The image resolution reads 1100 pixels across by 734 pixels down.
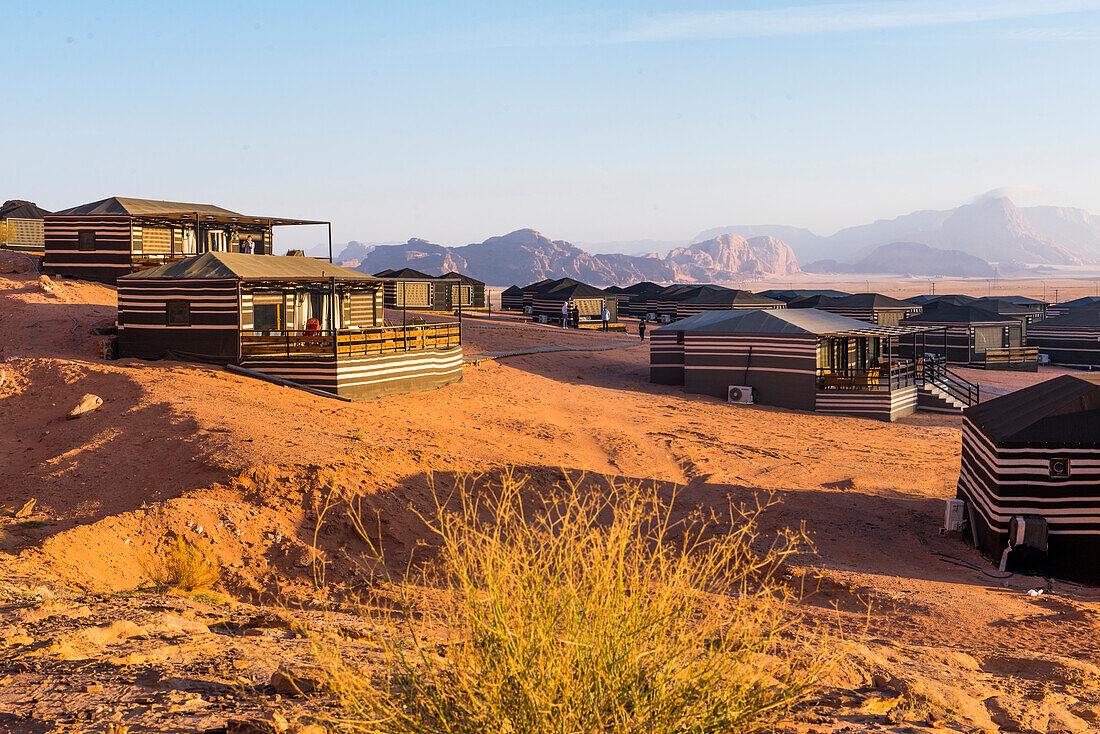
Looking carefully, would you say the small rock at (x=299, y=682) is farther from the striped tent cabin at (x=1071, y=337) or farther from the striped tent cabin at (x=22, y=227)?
the striped tent cabin at (x=1071, y=337)

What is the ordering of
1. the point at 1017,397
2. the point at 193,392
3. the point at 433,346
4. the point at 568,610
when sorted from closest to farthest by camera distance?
the point at 568,610
the point at 1017,397
the point at 193,392
the point at 433,346

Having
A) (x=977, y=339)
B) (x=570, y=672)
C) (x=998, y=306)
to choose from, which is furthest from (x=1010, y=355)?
(x=570, y=672)

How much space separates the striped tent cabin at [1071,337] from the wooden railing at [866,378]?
70.0 feet

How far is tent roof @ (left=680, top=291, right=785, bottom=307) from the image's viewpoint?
2125 inches

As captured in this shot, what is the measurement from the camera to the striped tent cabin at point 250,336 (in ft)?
72.1

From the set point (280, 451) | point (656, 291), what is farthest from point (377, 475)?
point (656, 291)

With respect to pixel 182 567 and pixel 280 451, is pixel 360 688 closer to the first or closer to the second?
pixel 182 567

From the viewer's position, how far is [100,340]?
959 inches

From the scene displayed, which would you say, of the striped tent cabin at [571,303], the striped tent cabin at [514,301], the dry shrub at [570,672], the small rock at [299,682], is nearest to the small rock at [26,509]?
the small rock at [299,682]

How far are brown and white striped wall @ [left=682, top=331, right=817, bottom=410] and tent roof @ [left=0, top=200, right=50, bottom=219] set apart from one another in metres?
38.0

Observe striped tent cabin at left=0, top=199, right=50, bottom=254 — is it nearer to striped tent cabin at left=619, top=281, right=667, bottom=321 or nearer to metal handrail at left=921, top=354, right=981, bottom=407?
striped tent cabin at left=619, top=281, right=667, bottom=321

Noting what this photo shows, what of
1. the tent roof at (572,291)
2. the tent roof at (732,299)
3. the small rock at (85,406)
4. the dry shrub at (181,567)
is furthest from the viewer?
the tent roof at (572,291)

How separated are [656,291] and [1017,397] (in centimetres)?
5486

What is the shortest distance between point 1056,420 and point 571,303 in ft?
143
